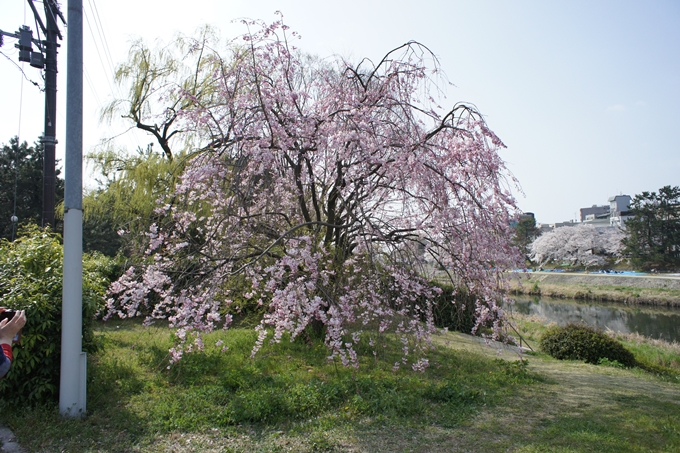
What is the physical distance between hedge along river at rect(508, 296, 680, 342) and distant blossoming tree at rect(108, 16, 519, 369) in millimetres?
13718

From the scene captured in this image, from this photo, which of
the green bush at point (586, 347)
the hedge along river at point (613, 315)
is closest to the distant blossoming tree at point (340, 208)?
the green bush at point (586, 347)

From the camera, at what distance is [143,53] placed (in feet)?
41.1

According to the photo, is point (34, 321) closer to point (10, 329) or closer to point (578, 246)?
point (10, 329)

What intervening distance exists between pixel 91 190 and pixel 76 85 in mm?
9580

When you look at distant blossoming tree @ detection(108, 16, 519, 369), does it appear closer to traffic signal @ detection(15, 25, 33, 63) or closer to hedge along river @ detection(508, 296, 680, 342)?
traffic signal @ detection(15, 25, 33, 63)

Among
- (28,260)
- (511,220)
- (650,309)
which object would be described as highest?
(511,220)

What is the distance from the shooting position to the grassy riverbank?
3.66 metres

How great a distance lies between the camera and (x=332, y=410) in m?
4.34

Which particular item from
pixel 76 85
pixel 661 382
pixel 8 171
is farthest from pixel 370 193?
pixel 8 171

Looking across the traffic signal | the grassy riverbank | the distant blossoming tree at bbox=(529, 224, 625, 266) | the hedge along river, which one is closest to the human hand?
the grassy riverbank

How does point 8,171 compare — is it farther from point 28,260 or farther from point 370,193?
point 370,193

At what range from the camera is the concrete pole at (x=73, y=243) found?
4059 mm

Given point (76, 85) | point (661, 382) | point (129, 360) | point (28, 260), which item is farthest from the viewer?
point (661, 382)

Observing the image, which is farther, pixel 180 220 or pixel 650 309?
pixel 650 309
